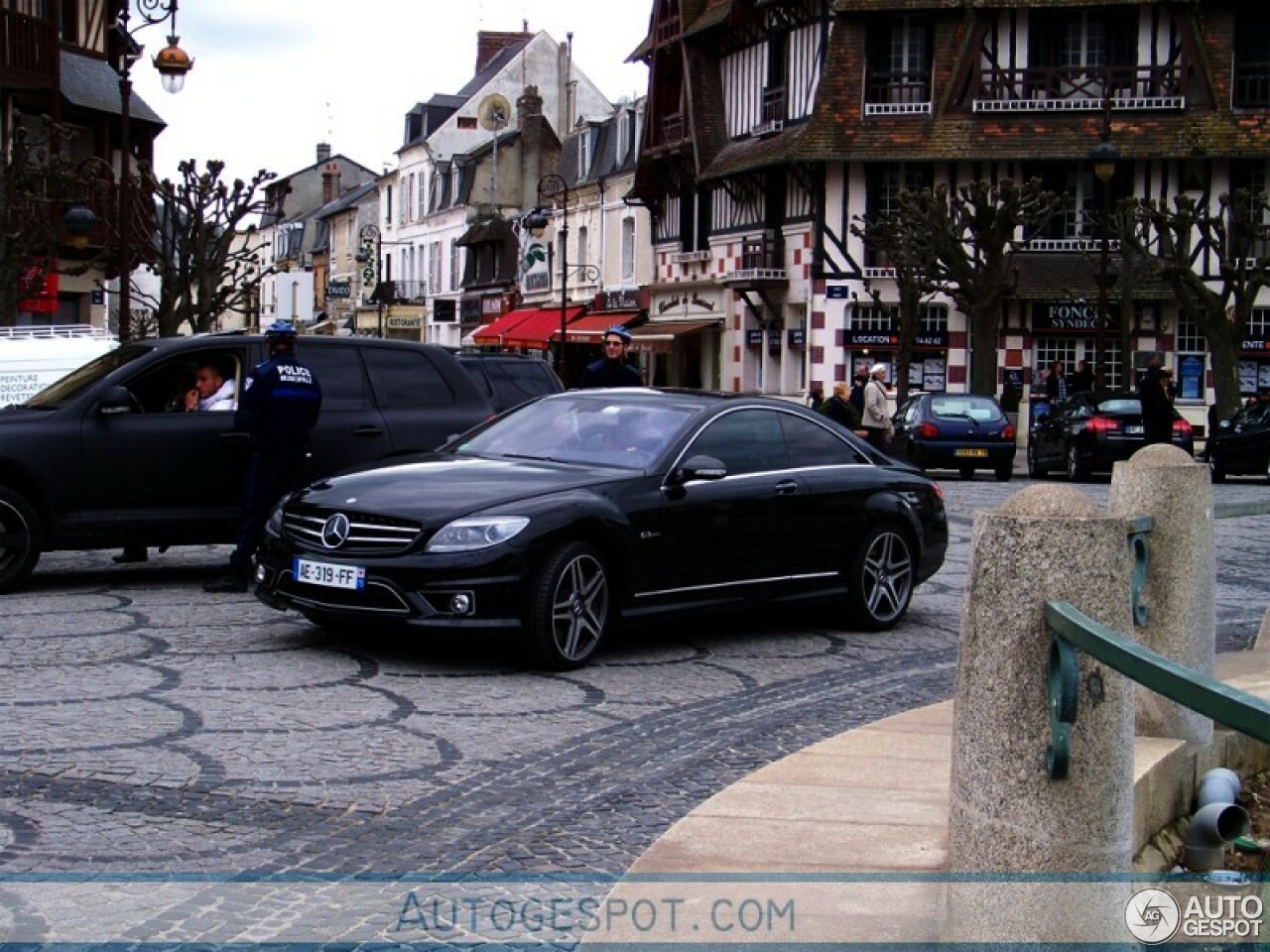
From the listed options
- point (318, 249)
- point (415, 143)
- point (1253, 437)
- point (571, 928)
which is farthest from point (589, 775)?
point (318, 249)

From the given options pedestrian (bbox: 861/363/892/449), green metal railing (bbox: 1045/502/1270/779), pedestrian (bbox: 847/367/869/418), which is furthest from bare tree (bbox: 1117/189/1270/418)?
green metal railing (bbox: 1045/502/1270/779)

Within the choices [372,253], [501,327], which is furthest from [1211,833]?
[372,253]

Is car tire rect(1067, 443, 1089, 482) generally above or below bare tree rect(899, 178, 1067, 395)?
below

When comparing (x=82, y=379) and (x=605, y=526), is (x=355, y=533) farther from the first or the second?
(x=82, y=379)

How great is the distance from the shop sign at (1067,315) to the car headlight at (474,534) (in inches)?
1451

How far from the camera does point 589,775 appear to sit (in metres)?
7.25

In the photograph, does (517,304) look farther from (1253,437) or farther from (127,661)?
(127,661)

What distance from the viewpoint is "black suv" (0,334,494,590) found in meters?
12.4

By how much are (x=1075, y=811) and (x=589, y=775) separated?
327 cm

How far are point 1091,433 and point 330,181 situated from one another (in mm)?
88153

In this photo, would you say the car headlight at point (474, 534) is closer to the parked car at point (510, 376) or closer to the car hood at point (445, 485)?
the car hood at point (445, 485)

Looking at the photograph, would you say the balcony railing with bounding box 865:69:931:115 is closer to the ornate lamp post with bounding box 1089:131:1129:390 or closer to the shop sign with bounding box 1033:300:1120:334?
the shop sign with bounding box 1033:300:1120:334

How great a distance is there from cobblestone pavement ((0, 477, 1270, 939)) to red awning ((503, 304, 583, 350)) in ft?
166

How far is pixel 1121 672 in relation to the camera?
380cm
